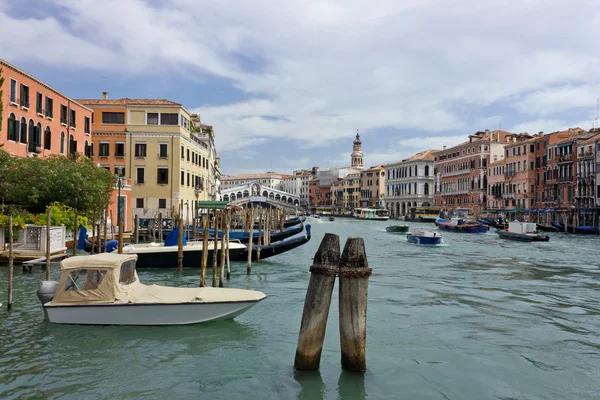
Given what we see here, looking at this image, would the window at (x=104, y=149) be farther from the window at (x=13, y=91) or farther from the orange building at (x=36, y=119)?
the window at (x=13, y=91)

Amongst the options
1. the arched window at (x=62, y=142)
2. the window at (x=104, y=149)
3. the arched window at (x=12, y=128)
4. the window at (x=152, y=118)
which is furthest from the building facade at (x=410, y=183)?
the arched window at (x=12, y=128)

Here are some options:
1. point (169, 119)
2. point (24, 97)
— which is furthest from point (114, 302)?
point (169, 119)

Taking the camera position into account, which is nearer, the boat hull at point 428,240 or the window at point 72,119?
the window at point 72,119

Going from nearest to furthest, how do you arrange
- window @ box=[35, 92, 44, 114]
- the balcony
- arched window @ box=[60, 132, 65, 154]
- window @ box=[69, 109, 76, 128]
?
window @ box=[35, 92, 44, 114] < arched window @ box=[60, 132, 65, 154] < window @ box=[69, 109, 76, 128] < the balcony

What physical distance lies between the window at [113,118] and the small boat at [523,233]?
23.8 m

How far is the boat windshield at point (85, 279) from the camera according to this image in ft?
25.0

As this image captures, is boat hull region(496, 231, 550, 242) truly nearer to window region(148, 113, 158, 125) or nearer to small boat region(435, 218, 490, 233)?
small boat region(435, 218, 490, 233)

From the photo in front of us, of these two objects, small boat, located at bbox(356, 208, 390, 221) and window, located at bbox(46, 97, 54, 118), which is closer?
window, located at bbox(46, 97, 54, 118)

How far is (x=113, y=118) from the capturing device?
3091 cm

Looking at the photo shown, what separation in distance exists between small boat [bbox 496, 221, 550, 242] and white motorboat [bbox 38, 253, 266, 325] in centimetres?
2557

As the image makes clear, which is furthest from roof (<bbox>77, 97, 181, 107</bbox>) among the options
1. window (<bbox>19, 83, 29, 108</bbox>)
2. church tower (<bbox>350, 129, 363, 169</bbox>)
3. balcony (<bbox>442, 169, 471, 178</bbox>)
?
church tower (<bbox>350, 129, 363, 169</bbox>)

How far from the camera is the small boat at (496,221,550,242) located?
29.3 meters

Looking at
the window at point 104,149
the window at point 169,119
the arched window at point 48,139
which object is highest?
the window at point 169,119

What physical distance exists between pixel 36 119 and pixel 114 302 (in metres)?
15.8
